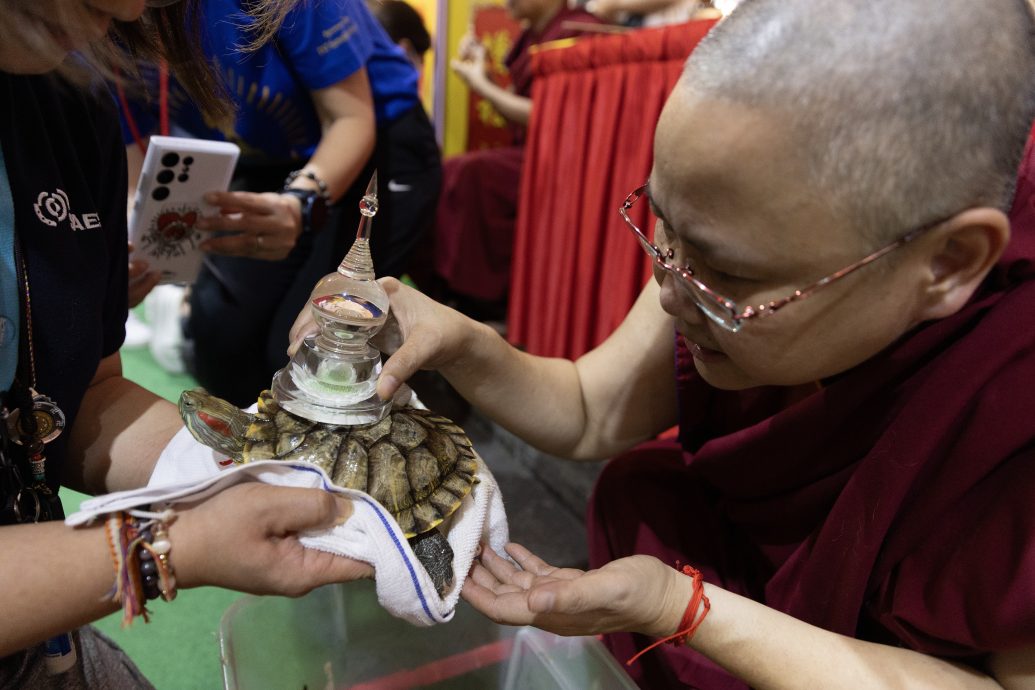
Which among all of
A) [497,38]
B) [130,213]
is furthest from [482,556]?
[497,38]

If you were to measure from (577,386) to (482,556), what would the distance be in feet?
1.10

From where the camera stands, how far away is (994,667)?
2.15 ft

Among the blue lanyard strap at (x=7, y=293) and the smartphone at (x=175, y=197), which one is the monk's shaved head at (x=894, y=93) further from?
the smartphone at (x=175, y=197)

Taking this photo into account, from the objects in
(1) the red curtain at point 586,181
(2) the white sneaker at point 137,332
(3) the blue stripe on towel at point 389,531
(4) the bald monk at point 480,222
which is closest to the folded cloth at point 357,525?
(3) the blue stripe on towel at point 389,531

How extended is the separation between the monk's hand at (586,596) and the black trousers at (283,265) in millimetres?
621

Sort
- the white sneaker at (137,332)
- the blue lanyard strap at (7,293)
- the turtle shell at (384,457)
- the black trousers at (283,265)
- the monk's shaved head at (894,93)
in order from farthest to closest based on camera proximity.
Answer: the white sneaker at (137,332), the black trousers at (283,265), the turtle shell at (384,457), the blue lanyard strap at (7,293), the monk's shaved head at (894,93)

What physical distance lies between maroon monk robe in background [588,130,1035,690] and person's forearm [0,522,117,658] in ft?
2.08

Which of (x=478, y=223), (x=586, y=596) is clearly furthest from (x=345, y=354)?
(x=478, y=223)

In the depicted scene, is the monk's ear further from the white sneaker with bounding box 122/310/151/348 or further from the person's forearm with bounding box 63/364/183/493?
the white sneaker with bounding box 122/310/151/348

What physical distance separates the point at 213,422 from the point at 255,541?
0.17m

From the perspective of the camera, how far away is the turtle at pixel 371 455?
2.26ft

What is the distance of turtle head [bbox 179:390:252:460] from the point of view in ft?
2.20

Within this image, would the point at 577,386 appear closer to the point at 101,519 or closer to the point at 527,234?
the point at 101,519

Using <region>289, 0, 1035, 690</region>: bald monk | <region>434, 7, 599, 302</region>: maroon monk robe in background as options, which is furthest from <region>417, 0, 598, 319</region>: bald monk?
<region>289, 0, 1035, 690</region>: bald monk
